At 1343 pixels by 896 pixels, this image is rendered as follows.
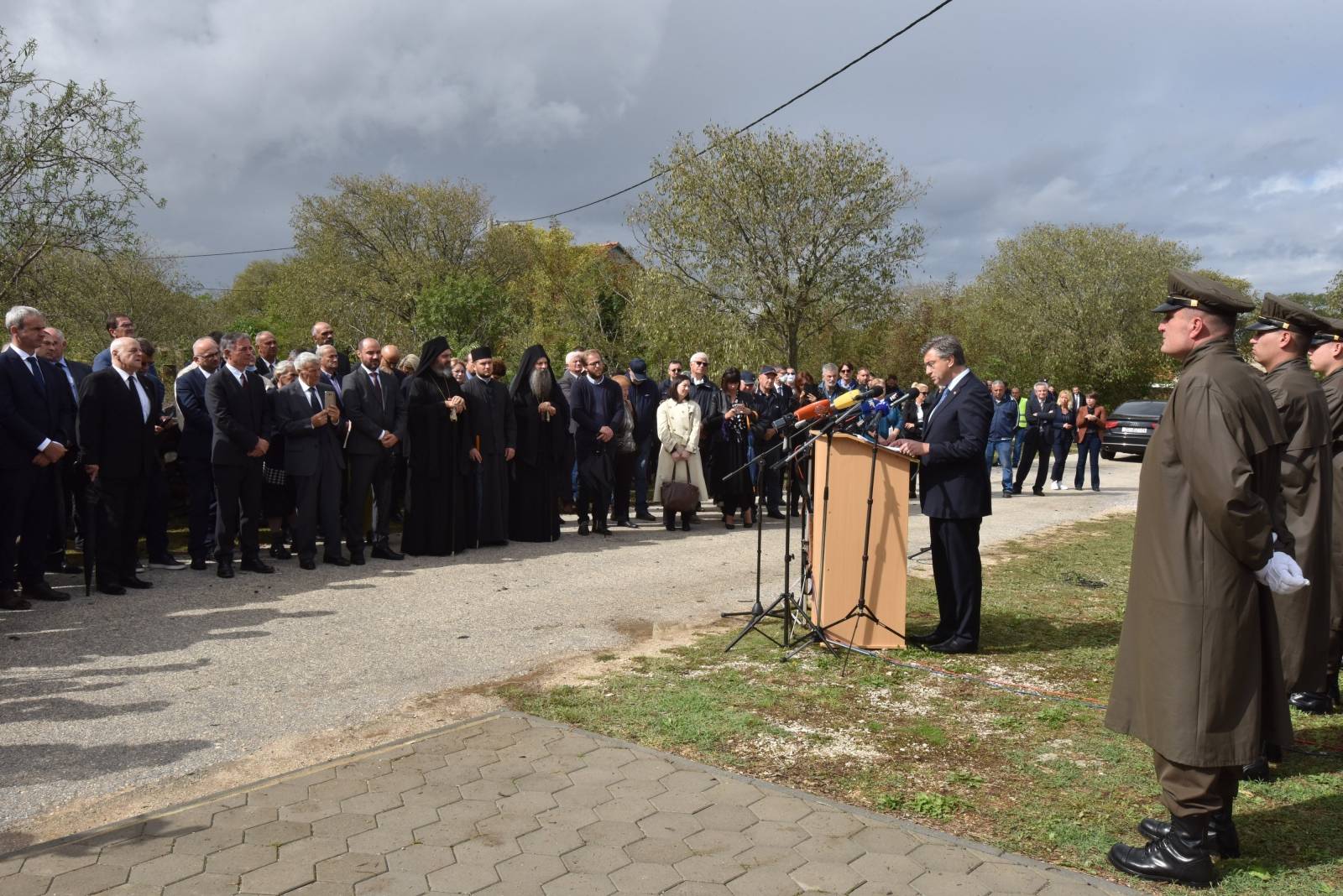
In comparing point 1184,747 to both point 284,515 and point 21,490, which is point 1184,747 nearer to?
point 21,490

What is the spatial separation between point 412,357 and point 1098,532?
933 centimetres

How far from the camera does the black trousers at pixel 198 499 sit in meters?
9.23

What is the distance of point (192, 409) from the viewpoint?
941 cm

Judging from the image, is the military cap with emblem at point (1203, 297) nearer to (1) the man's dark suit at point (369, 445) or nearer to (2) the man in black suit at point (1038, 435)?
(1) the man's dark suit at point (369, 445)

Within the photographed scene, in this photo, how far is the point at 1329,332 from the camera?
5684mm

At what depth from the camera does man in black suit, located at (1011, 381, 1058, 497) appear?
1855 centimetres

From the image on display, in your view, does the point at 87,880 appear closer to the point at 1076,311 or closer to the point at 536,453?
the point at 536,453

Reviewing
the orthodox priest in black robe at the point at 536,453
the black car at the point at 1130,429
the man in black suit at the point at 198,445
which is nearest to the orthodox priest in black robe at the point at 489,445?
the orthodox priest in black robe at the point at 536,453

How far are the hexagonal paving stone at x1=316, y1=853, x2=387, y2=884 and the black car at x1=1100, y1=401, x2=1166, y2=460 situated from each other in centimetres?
2758

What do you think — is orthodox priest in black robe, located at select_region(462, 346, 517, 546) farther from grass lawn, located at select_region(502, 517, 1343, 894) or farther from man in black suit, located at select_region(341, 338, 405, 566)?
grass lawn, located at select_region(502, 517, 1343, 894)

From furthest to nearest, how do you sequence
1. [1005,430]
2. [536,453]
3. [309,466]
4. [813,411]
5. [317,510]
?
[1005,430]
[536,453]
[317,510]
[309,466]
[813,411]

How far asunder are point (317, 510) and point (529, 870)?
6.89 metres

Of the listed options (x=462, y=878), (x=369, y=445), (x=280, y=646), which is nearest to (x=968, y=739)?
(x=462, y=878)


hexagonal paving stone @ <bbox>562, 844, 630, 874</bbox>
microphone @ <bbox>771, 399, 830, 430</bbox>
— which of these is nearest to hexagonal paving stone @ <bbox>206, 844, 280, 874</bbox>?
hexagonal paving stone @ <bbox>562, 844, 630, 874</bbox>
